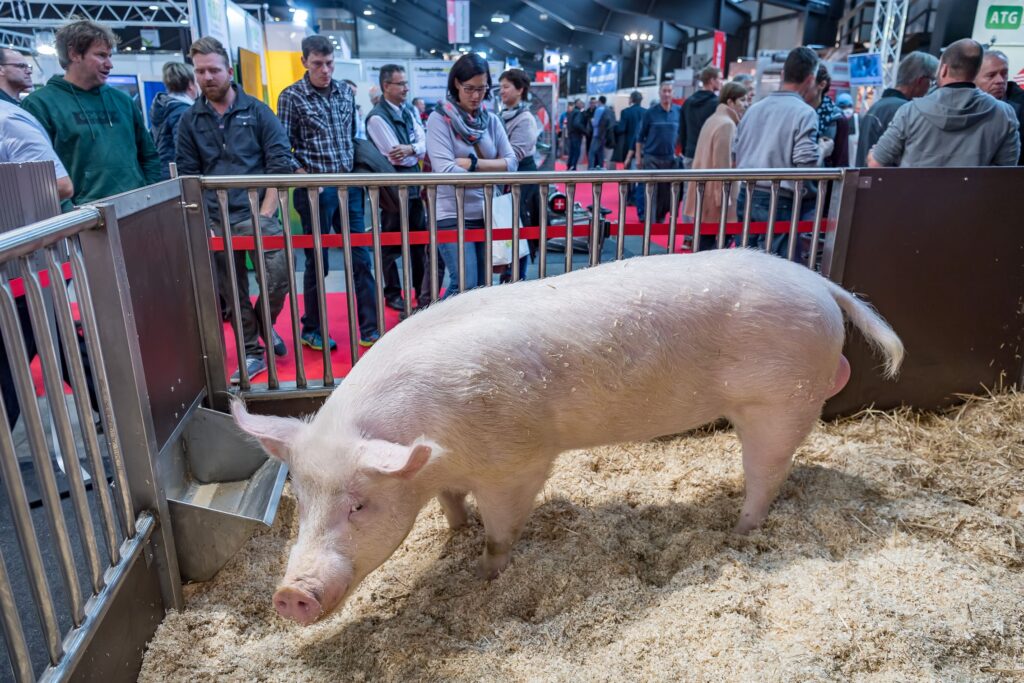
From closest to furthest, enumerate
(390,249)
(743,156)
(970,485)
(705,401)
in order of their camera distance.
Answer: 1. (705,401)
2. (970,485)
3. (743,156)
4. (390,249)

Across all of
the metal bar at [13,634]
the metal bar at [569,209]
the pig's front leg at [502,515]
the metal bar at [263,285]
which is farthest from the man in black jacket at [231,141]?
the metal bar at [13,634]

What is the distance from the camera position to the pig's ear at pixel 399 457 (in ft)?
5.99

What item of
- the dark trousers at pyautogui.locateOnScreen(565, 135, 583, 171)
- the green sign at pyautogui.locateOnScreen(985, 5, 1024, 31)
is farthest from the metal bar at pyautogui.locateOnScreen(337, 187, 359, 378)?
the dark trousers at pyautogui.locateOnScreen(565, 135, 583, 171)

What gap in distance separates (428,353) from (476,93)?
90.9 inches

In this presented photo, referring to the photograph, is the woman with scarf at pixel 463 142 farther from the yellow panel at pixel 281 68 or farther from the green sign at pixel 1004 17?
the green sign at pixel 1004 17

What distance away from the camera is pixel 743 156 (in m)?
4.62

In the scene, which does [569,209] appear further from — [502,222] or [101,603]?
[101,603]

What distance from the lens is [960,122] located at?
3.81 meters

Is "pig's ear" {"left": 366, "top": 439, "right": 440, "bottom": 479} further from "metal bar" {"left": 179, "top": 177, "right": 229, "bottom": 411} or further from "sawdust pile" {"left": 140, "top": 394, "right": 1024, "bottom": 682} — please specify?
"metal bar" {"left": 179, "top": 177, "right": 229, "bottom": 411}

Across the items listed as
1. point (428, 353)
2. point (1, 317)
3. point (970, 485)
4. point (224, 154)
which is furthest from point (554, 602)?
point (224, 154)

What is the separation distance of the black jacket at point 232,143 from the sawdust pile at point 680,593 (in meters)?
2.09

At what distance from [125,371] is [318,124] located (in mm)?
2965

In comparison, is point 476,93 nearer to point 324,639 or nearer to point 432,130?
point 432,130

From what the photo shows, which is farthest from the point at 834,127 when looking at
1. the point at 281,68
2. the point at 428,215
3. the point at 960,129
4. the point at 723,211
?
the point at 281,68
